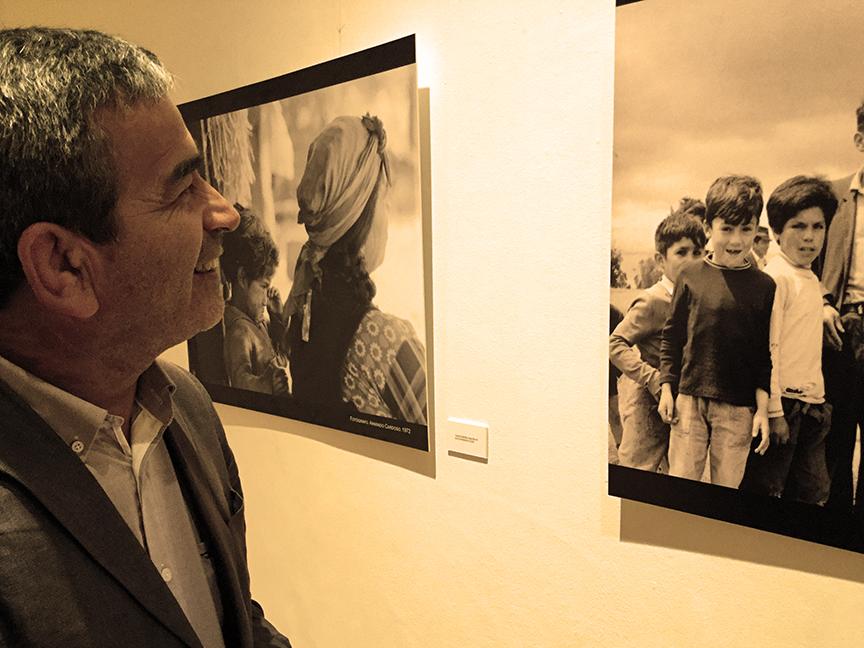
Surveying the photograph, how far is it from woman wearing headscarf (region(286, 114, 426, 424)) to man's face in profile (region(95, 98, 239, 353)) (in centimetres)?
66

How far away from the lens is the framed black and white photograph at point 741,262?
1.00 m

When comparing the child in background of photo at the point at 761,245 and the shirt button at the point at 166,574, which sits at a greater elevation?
the child in background of photo at the point at 761,245

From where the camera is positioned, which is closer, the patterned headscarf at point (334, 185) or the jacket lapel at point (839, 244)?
the jacket lapel at point (839, 244)

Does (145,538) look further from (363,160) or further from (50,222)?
(363,160)

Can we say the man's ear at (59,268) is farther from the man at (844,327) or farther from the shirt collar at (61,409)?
the man at (844,327)

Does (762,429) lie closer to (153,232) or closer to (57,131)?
(153,232)

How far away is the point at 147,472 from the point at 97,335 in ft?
0.83

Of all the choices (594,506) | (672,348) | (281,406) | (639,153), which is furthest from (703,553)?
(281,406)

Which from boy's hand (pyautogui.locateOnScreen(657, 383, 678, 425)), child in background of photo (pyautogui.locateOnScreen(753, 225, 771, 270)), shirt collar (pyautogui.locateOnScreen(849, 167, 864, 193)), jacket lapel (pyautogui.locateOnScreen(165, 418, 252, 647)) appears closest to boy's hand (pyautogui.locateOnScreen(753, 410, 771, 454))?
boy's hand (pyautogui.locateOnScreen(657, 383, 678, 425))

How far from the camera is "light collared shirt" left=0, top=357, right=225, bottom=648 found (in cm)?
91

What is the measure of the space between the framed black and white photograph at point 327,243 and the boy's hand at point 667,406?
→ 0.60m

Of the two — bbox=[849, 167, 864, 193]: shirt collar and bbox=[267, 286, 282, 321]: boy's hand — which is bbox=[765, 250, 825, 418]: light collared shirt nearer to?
bbox=[849, 167, 864, 193]: shirt collar

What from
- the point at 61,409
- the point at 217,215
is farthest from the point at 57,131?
the point at 61,409

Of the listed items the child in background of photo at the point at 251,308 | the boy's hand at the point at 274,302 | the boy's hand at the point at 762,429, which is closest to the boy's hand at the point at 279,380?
the child in background of photo at the point at 251,308
